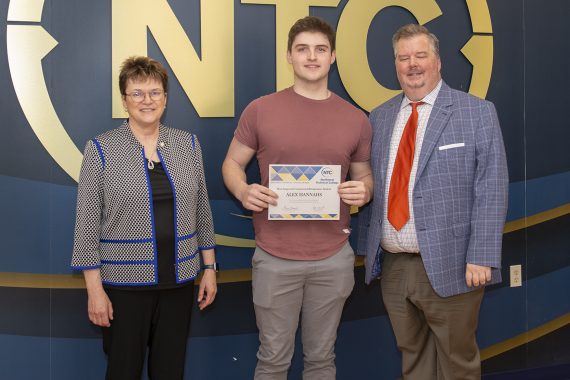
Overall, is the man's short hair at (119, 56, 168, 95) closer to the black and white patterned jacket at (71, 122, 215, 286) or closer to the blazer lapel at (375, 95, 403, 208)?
the black and white patterned jacket at (71, 122, 215, 286)

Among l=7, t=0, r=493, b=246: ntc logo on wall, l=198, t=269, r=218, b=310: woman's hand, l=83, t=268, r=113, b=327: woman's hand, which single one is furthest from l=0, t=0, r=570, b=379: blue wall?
l=83, t=268, r=113, b=327: woman's hand

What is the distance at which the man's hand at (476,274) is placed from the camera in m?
2.36

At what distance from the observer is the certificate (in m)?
2.37

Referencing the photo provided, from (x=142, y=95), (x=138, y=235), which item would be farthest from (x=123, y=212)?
(x=142, y=95)

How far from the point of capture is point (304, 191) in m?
2.39

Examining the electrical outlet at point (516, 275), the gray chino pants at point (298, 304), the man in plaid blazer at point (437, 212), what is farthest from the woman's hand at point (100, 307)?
the electrical outlet at point (516, 275)

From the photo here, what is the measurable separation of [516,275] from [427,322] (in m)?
1.24

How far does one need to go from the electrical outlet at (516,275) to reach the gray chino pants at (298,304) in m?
1.47

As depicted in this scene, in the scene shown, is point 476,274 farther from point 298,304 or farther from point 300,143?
point 300,143

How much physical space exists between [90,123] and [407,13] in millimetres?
1824

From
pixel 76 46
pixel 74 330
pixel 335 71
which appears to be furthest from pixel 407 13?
pixel 74 330

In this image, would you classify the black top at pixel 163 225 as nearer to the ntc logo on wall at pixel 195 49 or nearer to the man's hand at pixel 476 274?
the ntc logo on wall at pixel 195 49

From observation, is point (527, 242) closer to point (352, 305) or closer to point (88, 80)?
point (352, 305)

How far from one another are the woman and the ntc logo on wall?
652 millimetres
